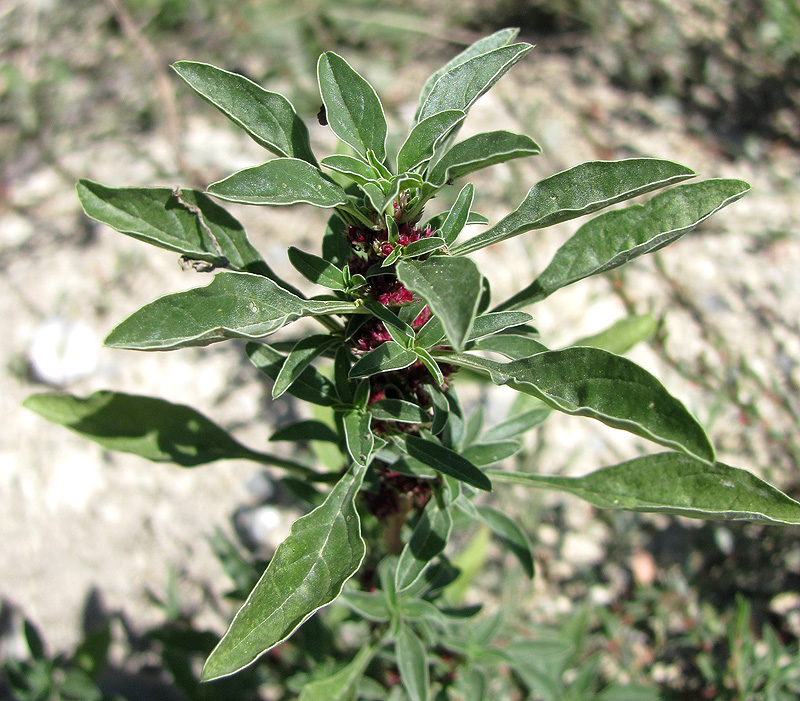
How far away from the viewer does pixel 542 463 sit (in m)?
3.07

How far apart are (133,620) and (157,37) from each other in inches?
141

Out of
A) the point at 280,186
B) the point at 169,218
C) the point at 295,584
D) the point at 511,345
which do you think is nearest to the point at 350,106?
the point at 280,186

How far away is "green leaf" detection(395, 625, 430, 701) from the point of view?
164 centimetres

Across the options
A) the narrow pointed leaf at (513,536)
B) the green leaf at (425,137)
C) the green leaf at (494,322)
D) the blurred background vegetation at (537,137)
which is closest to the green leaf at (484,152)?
the green leaf at (425,137)

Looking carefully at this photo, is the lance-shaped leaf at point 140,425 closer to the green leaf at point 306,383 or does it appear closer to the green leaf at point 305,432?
the green leaf at point 305,432

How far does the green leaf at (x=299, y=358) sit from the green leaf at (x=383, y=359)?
0.32 ft

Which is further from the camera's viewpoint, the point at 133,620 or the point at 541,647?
the point at 133,620

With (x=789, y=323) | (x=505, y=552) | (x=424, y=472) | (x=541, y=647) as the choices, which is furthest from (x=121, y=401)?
(x=789, y=323)

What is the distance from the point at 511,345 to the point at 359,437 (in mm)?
354

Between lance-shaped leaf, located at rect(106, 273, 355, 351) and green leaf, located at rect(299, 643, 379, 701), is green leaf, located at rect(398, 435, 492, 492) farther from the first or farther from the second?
green leaf, located at rect(299, 643, 379, 701)

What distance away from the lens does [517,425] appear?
1.70m

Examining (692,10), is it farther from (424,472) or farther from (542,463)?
(424,472)

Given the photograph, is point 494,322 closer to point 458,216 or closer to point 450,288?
point 458,216

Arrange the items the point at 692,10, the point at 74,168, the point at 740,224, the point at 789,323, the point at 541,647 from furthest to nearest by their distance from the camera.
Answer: the point at 692,10
the point at 74,168
the point at 740,224
the point at 789,323
the point at 541,647
